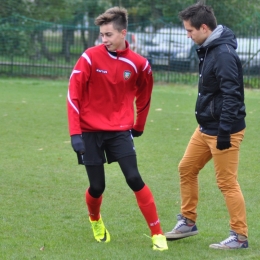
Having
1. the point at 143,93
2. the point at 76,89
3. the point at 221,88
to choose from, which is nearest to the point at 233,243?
the point at 221,88

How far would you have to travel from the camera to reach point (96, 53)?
18.0 feet

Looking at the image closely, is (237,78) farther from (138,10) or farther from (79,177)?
(138,10)

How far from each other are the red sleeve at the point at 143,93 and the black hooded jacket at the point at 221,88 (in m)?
0.50

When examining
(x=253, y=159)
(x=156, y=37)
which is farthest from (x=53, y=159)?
(x=156, y=37)

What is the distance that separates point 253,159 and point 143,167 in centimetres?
173

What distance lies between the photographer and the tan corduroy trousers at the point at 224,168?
5371 mm

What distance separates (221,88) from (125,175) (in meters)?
1.07

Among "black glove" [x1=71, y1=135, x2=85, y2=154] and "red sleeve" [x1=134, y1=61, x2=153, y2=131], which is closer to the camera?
"black glove" [x1=71, y1=135, x2=85, y2=154]

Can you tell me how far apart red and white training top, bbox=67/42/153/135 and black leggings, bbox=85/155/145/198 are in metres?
0.29

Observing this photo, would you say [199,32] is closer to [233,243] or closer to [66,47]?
[233,243]

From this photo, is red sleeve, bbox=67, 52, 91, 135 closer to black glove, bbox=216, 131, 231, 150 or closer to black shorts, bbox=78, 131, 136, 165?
black shorts, bbox=78, 131, 136, 165

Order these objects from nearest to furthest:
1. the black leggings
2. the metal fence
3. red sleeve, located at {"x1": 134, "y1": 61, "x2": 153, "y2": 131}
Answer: the black leggings < red sleeve, located at {"x1": 134, "y1": 61, "x2": 153, "y2": 131} < the metal fence

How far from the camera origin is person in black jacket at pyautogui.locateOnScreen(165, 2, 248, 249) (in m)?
5.16

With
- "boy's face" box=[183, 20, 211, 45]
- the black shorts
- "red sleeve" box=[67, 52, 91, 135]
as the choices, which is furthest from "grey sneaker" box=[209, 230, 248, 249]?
"boy's face" box=[183, 20, 211, 45]
